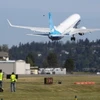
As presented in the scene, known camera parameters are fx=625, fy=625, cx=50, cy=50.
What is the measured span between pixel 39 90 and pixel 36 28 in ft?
203

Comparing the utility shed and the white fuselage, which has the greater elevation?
the white fuselage

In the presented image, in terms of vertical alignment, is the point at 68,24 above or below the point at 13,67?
above

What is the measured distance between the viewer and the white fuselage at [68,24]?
124m

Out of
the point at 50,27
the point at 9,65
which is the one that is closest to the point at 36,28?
the point at 50,27

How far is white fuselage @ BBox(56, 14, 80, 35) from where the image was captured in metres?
124

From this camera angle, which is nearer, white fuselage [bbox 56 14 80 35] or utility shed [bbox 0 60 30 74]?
white fuselage [bbox 56 14 80 35]

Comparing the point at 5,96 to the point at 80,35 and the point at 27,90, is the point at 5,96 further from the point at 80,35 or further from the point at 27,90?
the point at 80,35

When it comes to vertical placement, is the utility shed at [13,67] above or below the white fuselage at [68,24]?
below

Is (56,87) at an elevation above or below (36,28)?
below

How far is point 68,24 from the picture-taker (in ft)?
422

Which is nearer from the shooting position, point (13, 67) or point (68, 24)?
point (68, 24)

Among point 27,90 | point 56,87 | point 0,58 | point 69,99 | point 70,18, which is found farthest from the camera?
point 0,58

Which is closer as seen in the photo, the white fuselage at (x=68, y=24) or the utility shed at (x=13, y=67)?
the white fuselage at (x=68, y=24)

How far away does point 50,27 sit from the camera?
123 metres
